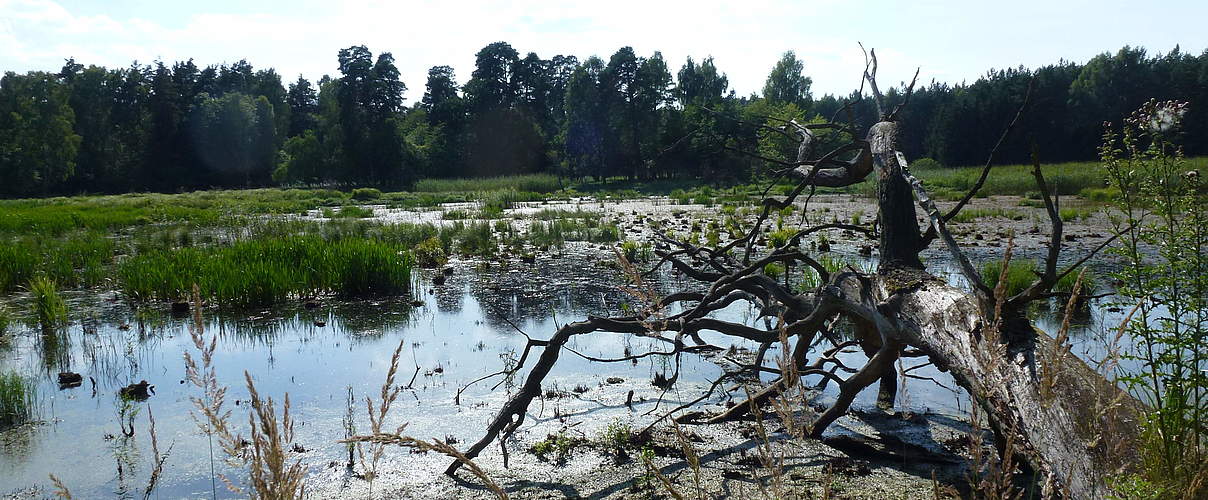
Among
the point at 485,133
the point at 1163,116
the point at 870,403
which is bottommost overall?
the point at 870,403

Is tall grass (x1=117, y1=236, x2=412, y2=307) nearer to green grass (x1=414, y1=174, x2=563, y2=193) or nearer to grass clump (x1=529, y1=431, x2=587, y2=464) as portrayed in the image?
grass clump (x1=529, y1=431, x2=587, y2=464)

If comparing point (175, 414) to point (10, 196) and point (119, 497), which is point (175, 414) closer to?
point (119, 497)

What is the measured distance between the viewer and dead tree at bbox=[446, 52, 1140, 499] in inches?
80.6

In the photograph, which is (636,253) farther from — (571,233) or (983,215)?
(983,215)

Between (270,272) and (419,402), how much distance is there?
528 centimetres

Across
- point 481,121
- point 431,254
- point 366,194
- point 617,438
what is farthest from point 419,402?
point 481,121

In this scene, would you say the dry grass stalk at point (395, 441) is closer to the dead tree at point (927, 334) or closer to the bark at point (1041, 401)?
the dead tree at point (927, 334)

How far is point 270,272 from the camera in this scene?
9.51 metres

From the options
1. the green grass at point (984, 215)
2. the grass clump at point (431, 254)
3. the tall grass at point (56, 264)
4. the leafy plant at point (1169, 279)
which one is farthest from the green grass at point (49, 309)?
the green grass at point (984, 215)

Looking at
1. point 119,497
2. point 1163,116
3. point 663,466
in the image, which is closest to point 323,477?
point 119,497

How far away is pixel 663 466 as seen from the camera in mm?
3982

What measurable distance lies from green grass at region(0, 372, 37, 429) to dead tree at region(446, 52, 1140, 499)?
3.47m

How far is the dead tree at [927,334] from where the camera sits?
2047 mm

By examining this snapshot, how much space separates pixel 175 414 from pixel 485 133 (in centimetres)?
5727
